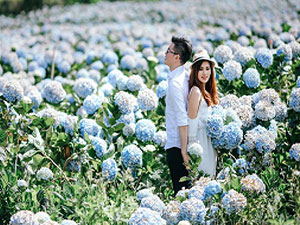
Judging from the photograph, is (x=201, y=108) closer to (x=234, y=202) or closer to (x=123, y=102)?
(x=123, y=102)

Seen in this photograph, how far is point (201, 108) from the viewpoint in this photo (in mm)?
3385

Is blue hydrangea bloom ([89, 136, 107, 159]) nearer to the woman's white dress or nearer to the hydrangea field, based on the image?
the hydrangea field

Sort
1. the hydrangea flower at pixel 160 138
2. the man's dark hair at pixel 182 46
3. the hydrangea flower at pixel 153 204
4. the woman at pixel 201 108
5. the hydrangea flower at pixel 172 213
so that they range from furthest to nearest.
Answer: the hydrangea flower at pixel 160 138
the man's dark hair at pixel 182 46
the woman at pixel 201 108
the hydrangea flower at pixel 153 204
the hydrangea flower at pixel 172 213

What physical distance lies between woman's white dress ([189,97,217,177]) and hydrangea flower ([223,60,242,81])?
29.8 inches

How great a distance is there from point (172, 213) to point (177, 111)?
34.7 inches

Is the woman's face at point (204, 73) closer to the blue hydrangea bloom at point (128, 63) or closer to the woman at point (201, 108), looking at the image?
the woman at point (201, 108)

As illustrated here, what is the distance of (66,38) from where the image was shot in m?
8.71

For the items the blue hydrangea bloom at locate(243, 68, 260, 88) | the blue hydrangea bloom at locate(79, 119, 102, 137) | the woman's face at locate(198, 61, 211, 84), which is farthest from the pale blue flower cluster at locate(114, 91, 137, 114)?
the blue hydrangea bloom at locate(243, 68, 260, 88)

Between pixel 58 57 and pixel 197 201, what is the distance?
4.21 meters

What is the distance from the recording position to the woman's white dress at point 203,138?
335 centimetres

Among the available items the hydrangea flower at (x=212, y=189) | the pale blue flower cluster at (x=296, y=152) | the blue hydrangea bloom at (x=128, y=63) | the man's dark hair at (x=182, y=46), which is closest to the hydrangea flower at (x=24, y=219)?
the hydrangea flower at (x=212, y=189)

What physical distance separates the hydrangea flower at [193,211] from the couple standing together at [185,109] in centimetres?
69

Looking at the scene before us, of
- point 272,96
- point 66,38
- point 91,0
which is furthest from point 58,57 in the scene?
point 91,0

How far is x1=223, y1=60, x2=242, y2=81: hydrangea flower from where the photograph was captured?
4.03m
